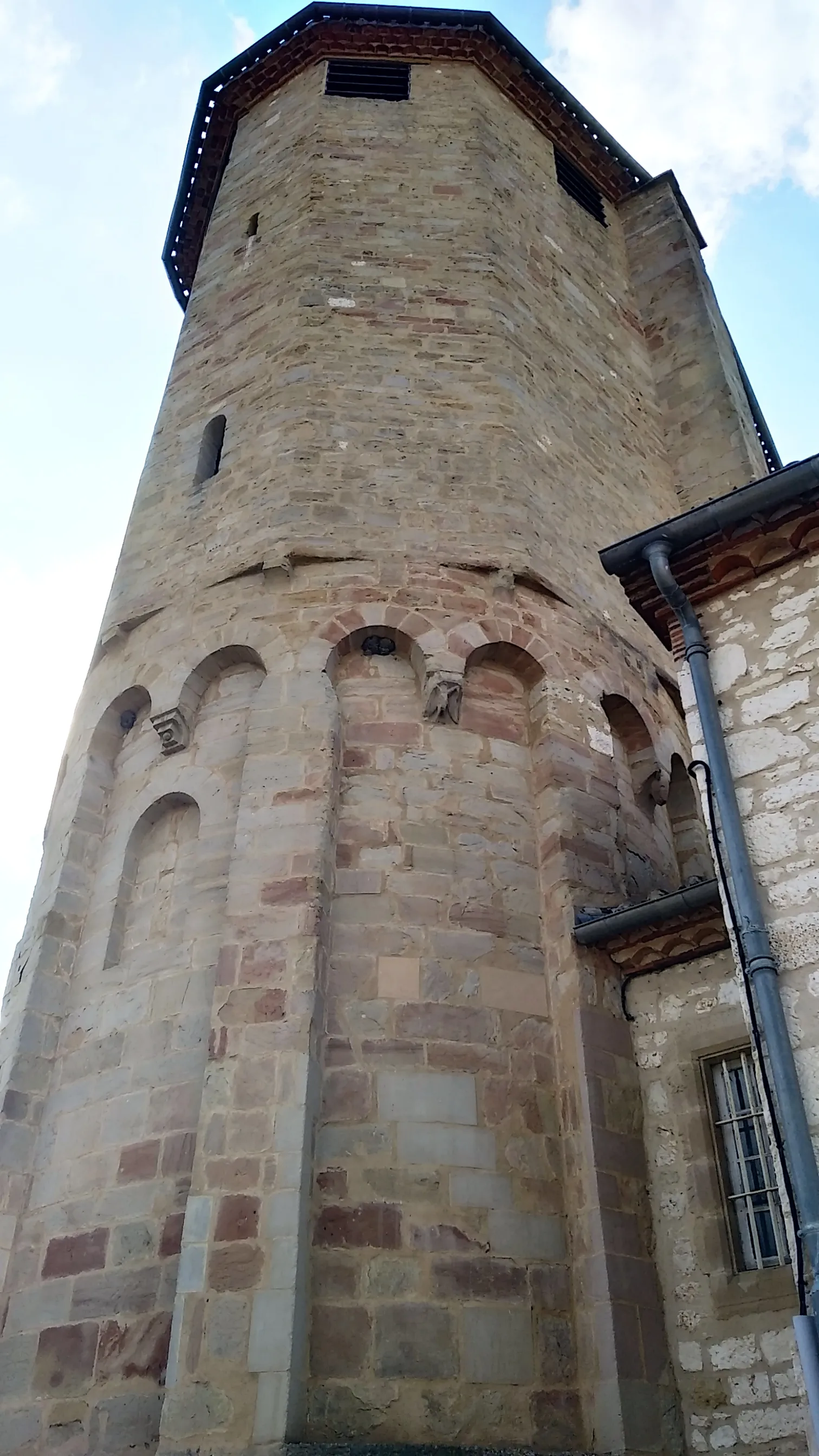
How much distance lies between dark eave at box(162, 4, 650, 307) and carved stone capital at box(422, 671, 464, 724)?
30.0 ft

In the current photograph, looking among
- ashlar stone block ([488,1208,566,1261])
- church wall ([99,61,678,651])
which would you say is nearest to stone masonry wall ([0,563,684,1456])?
ashlar stone block ([488,1208,566,1261])

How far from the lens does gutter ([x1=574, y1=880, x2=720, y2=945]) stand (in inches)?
257

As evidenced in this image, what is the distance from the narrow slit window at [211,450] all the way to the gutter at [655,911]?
5.22 m

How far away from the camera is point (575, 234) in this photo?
45.2 ft

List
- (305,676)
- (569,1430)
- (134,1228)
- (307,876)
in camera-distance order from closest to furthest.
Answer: (569,1430) < (134,1228) < (307,876) < (305,676)

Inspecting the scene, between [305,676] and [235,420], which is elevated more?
[235,420]

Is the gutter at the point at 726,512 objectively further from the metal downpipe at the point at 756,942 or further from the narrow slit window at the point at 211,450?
the narrow slit window at the point at 211,450

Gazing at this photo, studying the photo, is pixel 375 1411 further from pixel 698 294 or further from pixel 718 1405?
pixel 698 294

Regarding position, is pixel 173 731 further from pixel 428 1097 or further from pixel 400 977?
pixel 428 1097

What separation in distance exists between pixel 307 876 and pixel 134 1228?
1885 mm

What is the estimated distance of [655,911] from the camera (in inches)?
260

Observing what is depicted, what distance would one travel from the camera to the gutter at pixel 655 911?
653 cm

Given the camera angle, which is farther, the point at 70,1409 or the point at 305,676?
the point at 305,676

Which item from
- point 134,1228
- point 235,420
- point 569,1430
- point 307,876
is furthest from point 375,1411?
point 235,420
